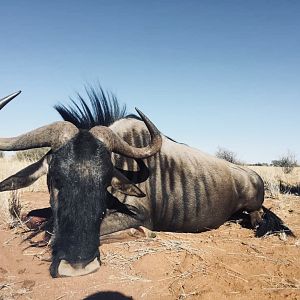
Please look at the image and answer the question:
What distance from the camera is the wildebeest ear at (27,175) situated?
3869mm

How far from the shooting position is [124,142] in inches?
162

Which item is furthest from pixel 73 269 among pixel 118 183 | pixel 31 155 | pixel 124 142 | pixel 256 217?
pixel 31 155

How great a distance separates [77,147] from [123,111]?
1978 millimetres

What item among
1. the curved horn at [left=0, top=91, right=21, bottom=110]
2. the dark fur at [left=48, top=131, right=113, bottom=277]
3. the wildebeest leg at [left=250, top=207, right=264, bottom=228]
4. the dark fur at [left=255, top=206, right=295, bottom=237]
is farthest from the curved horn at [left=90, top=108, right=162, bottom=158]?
the wildebeest leg at [left=250, top=207, right=264, bottom=228]

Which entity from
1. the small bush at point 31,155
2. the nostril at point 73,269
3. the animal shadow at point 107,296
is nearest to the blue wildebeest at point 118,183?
the nostril at point 73,269

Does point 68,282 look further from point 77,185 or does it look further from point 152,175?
point 152,175

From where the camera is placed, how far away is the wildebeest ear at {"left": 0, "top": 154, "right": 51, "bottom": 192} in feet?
12.7

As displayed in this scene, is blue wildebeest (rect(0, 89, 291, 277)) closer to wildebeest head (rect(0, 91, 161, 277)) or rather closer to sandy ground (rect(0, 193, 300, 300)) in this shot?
wildebeest head (rect(0, 91, 161, 277))

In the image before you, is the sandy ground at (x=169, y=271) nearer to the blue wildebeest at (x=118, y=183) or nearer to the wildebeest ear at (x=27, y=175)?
the blue wildebeest at (x=118, y=183)

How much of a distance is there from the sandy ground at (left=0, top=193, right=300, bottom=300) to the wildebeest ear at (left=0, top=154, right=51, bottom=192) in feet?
2.25

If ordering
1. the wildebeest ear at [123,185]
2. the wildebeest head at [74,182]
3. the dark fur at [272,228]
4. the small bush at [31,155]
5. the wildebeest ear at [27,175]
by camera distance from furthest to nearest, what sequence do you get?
the small bush at [31,155], the dark fur at [272,228], the wildebeest ear at [123,185], the wildebeest ear at [27,175], the wildebeest head at [74,182]

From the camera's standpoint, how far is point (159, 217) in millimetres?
4926

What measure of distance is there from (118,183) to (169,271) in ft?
3.74

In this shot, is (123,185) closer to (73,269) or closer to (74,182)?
(74,182)
